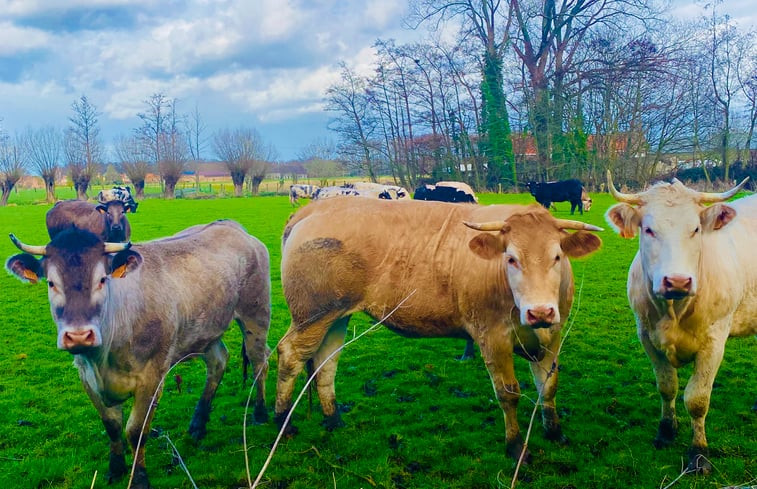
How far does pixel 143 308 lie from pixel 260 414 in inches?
65.3

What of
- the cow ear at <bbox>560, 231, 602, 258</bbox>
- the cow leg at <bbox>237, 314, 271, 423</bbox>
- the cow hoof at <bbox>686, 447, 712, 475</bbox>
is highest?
the cow ear at <bbox>560, 231, 602, 258</bbox>

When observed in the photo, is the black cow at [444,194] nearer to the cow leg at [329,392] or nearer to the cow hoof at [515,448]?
the cow leg at [329,392]

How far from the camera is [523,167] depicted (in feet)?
126

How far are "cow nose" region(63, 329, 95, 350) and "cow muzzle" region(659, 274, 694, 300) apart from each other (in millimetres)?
3836

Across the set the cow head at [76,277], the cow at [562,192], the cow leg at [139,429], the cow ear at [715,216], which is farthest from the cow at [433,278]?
the cow at [562,192]

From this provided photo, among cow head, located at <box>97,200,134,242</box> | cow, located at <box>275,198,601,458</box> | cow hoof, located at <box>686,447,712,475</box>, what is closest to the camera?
cow hoof, located at <box>686,447,712,475</box>

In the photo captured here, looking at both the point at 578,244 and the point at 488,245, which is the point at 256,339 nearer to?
the point at 488,245

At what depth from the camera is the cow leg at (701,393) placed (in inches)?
155

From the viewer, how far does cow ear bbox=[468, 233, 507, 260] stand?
4.06m

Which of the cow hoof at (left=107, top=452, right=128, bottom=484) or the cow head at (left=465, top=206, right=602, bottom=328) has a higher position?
the cow head at (left=465, top=206, right=602, bottom=328)

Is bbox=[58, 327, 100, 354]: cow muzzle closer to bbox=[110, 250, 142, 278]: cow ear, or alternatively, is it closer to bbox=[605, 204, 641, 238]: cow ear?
bbox=[110, 250, 142, 278]: cow ear

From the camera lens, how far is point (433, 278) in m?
4.52

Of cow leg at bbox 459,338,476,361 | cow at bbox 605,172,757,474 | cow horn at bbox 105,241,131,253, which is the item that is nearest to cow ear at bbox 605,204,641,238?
cow at bbox 605,172,757,474

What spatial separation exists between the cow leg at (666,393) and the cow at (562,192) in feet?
59.5
